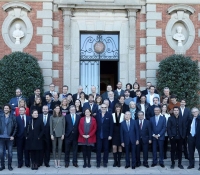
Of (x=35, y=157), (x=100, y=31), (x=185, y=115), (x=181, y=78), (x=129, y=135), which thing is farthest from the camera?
(x=100, y=31)

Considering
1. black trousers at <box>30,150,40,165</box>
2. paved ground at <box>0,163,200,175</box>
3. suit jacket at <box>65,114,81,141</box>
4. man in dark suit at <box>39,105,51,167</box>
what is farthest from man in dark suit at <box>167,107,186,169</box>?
black trousers at <box>30,150,40,165</box>

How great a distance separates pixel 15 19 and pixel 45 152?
19.3 ft

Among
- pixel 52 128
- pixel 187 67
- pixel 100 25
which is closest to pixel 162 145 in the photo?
pixel 52 128

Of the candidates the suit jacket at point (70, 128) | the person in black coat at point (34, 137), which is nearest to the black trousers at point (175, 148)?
the suit jacket at point (70, 128)

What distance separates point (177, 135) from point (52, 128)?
3.47m

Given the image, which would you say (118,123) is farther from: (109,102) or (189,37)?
(189,37)

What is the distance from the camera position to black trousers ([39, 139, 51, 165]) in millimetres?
10070

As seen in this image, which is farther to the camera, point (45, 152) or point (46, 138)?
point (45, 152)

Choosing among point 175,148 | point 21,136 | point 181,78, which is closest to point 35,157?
point 21,136

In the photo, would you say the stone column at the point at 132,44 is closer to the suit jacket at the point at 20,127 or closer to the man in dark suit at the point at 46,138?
the man in dark suit at the point at 46,138

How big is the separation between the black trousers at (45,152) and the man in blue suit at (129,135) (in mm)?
2054

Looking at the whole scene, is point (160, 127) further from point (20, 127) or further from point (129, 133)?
point (20, 127)

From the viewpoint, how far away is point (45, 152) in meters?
10.2

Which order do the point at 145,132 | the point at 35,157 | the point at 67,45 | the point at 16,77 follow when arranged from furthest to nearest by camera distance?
the point at 67,45 < the point at 16,77 < the point at 145,132 < the point at 35,157
